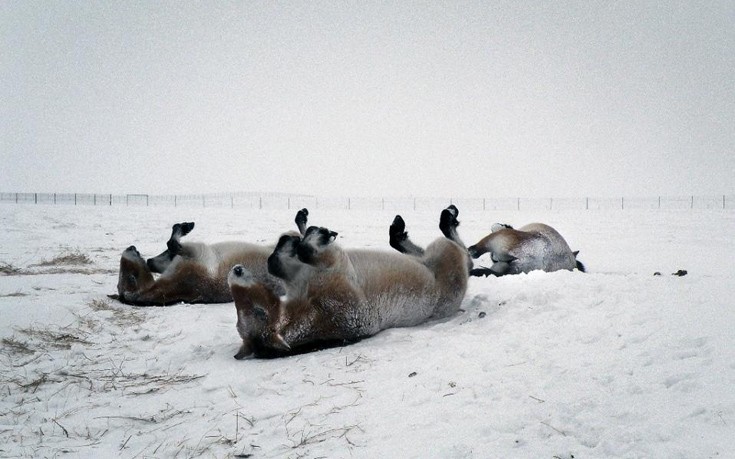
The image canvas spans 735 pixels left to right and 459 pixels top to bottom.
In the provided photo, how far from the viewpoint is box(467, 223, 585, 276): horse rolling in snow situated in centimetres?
755

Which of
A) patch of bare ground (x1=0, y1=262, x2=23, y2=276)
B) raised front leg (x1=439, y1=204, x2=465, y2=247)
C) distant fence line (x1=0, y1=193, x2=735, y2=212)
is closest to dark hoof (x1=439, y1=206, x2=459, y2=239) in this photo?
raised front leg (x1=439, y1=204, x2=465, y2=247)

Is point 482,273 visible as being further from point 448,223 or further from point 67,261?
point 67,261

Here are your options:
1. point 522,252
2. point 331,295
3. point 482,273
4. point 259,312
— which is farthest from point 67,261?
point 522,252

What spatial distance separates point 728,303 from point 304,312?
3.60m

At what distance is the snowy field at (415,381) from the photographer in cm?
267

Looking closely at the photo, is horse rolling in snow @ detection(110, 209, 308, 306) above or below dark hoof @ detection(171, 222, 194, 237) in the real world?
below

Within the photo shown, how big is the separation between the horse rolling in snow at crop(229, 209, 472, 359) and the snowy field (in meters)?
0.21

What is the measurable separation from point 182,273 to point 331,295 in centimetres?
334

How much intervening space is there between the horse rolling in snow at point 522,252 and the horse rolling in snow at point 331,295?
7.43 feet

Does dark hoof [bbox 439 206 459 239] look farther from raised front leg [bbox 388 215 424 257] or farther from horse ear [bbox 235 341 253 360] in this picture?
horse ear [bbox 235 341 253 360]

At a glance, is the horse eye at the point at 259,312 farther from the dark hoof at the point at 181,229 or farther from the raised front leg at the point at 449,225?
the dark hoof at the point at 181,229

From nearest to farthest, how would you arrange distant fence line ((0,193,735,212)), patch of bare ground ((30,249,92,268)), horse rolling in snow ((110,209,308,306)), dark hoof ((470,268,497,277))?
1. horse rolling in snow ((110,209,308,306))
2. dark hoof ((470,268,497,277))
3. patch of bare ground ((30,249,92,268))
4. distant fence line ((0,193,735,212))

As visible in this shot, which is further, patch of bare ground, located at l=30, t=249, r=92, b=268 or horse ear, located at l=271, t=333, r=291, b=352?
patch of bare ground, located at l=30, t=249, r=92, b=268

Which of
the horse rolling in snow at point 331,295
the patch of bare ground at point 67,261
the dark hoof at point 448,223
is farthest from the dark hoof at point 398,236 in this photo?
the patch of bare ground at point 67,261
